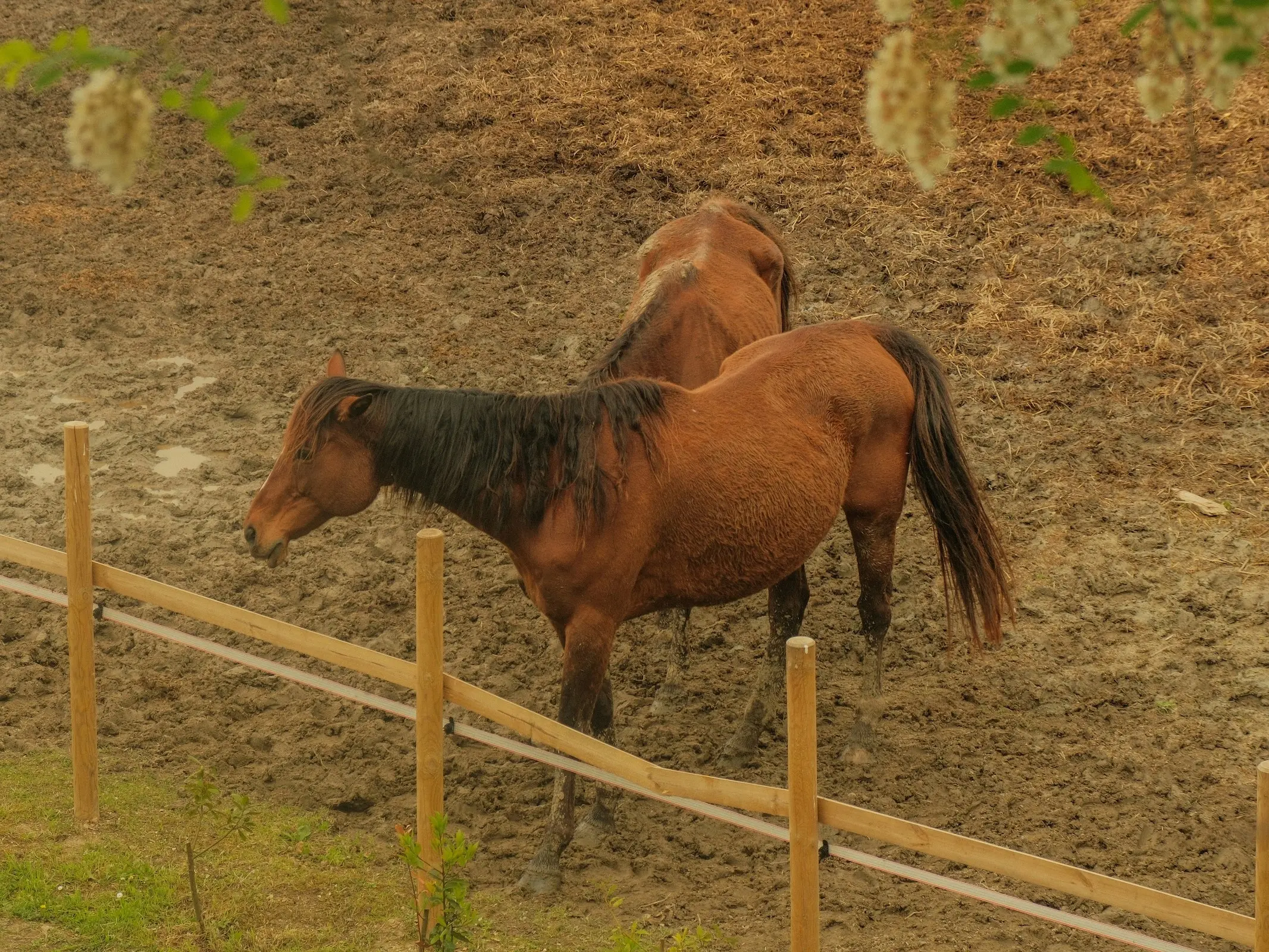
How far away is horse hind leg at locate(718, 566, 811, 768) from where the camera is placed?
588cm

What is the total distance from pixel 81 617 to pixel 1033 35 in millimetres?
4307

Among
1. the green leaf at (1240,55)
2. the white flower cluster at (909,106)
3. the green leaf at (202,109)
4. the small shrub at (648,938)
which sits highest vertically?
the green leaf at (1240,55)

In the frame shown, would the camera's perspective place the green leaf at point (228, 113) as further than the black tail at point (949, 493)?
No

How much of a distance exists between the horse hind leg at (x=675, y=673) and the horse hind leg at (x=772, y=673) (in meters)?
0.33

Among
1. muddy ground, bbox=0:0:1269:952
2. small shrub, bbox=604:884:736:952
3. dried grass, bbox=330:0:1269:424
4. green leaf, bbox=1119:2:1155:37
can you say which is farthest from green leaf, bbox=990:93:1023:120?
dried grass, bbox=330:0:1269:424

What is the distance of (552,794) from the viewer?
555 cm

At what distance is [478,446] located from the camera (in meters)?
5.04

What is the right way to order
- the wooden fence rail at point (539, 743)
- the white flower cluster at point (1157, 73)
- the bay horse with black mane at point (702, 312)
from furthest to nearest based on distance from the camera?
the bay horse with black mane at point (702, 312), the wooden fence rail at point (539, 743), the white flower cluster at point (1157, 73)

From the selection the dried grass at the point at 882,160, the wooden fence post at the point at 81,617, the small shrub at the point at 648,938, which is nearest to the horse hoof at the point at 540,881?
the small shrub at the point at 648,938

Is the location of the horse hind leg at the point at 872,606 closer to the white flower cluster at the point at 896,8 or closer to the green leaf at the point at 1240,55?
the white flower cluster at the point at 896,8

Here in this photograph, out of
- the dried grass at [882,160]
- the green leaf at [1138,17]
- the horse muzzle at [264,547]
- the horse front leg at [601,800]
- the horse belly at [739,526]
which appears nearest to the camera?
the green leaf at [1138,17]

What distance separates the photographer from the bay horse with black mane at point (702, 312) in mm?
6156

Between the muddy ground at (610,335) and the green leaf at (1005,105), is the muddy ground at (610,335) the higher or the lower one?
the lower one

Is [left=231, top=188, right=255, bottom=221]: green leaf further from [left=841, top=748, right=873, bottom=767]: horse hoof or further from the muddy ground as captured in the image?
[left=841, top=748, right=873, bottom=767]: horse hoof
